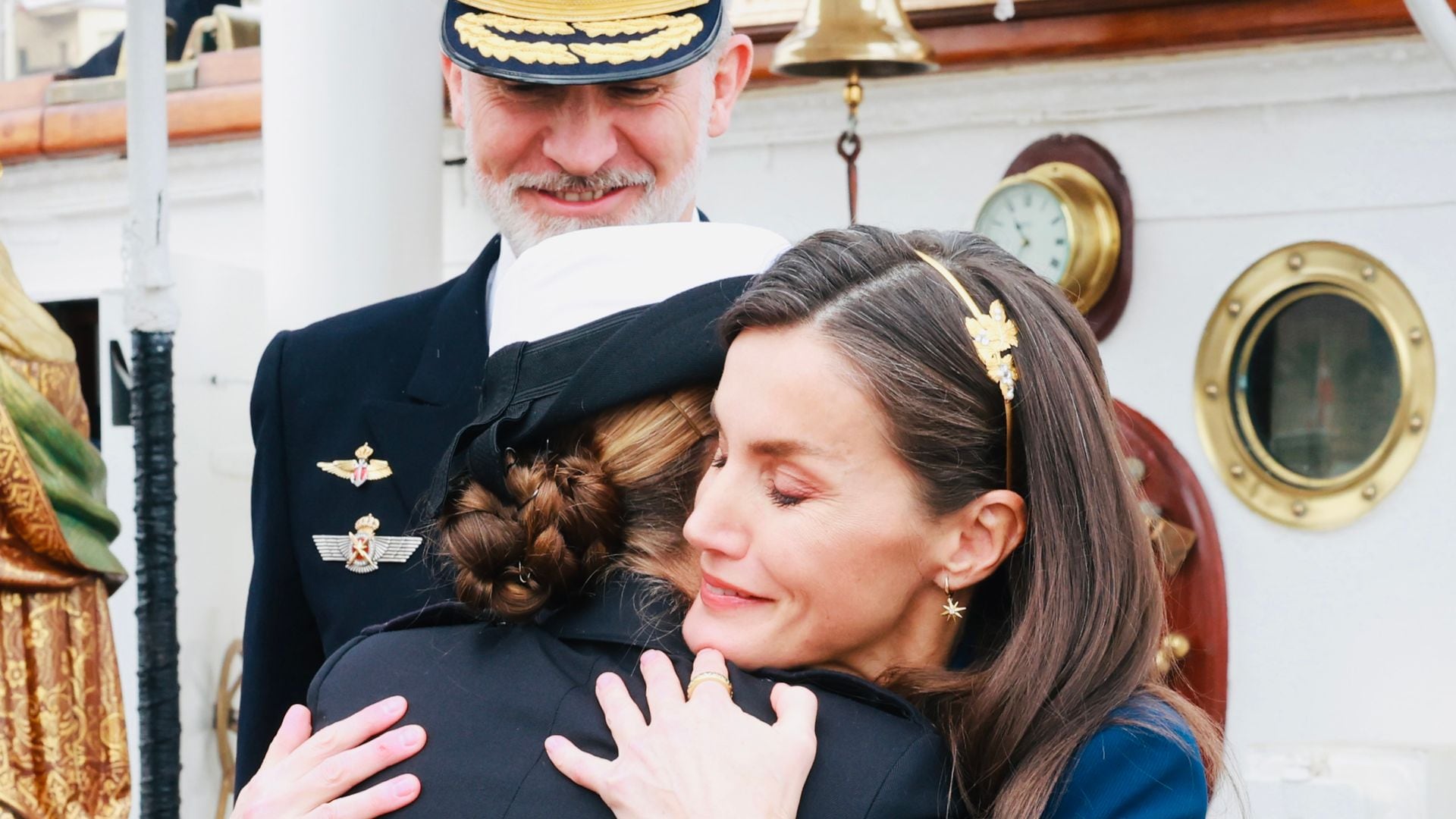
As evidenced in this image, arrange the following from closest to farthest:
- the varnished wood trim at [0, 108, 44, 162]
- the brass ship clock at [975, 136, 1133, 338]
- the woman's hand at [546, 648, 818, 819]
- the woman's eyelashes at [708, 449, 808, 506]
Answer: the woman's hand at [546, 648, 818, 819] → the woman's eyelashes at [708, 449, 808, 506] → the brass ship clock at [975, 136, 1133, 338] → the varnished wood trim at [0, 108, 44, 162]

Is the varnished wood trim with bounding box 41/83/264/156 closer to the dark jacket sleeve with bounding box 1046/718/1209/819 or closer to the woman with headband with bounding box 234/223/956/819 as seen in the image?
the woman with headband with bounding box 234/223/956/819

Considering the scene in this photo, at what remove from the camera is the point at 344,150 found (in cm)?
370

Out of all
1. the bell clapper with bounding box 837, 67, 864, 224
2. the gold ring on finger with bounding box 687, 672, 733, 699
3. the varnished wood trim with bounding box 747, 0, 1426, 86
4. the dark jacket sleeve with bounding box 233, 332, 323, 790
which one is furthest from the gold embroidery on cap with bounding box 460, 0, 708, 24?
the varnished wood trim with bounding box 747, 0, 1426, 86

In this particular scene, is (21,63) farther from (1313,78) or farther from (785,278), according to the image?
(785,278)

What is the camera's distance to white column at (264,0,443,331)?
3670 mm

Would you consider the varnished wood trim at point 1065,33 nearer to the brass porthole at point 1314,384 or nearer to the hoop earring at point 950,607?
the brass porthole at point 1314,384

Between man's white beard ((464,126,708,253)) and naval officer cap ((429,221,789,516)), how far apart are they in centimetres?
51

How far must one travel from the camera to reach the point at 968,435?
139 centimetres

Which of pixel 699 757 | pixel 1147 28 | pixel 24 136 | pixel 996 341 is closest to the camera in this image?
pixel 699 757

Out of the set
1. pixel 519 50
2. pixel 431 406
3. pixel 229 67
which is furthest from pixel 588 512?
pixel 229 67

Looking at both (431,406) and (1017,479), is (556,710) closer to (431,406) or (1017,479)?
(1017,479)

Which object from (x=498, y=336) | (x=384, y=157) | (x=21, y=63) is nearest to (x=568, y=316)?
(x=498, y=336)

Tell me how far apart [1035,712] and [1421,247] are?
2842 mm

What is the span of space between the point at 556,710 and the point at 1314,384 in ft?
10.0
